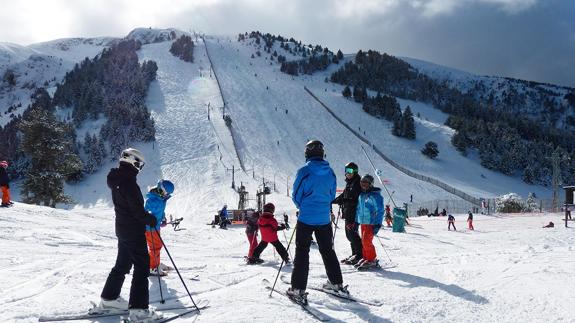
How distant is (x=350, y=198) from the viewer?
26.5 feet

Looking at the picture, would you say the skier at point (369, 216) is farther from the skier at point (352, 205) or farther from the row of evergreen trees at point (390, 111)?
the row of evergreen trees at point (390, 111)

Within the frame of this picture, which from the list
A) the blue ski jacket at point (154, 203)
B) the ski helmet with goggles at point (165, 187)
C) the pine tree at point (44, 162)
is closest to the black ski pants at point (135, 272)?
the ski helmet with goggles at point (165, 187)

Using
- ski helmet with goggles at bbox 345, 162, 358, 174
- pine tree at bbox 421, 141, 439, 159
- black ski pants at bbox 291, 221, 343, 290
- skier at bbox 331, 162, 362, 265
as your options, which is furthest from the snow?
pine tree at bbox 421, 141, 439, 159


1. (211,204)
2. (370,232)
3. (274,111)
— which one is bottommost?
(211,204)

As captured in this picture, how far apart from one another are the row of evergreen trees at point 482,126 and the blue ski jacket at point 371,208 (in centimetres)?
7340

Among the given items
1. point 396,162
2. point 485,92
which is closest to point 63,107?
point 396,162

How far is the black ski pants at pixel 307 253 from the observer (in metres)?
5.32

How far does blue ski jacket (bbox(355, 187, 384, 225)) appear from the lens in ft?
24.8

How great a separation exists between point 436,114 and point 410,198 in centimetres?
5922

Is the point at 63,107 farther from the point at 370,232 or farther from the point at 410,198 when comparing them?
the point at 370,232

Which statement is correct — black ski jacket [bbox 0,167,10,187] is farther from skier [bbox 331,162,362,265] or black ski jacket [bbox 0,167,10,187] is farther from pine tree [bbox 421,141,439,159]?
pine tree [bbox 421,141,439,159]

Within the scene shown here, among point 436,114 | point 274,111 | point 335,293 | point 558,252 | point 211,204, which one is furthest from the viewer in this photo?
point 436,114

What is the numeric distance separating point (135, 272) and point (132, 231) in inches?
16.9

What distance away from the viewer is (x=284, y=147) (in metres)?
60.5
